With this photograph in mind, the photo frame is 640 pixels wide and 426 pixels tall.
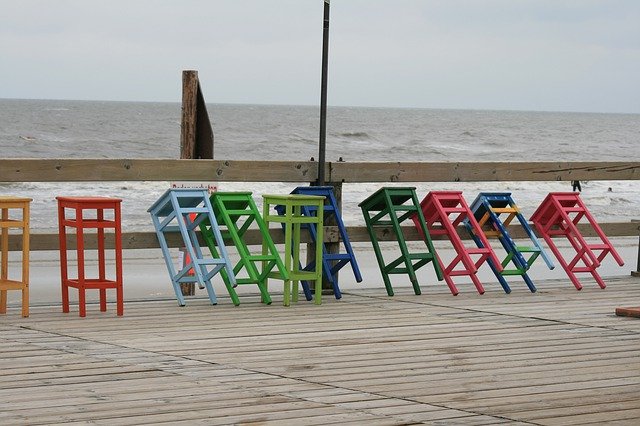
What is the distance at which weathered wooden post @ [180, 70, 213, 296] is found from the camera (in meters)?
7.73

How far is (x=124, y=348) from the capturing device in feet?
16.6

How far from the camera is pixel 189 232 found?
6.74 meters

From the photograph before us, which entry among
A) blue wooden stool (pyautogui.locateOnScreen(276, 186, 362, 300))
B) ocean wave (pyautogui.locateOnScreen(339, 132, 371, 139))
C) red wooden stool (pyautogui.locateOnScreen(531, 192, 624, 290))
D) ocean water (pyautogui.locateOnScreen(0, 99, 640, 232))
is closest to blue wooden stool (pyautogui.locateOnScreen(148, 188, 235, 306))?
blue wooden stool (pyautogui.locateOnScreen(276, 186, 362, 300))

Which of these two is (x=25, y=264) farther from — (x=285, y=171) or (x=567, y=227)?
(x=567, y=227)

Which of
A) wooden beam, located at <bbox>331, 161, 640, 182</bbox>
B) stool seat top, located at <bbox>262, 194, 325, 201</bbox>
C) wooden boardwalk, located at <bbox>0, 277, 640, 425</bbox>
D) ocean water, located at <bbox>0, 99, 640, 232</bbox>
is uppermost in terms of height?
wooden beam, located at <bbox>331, 161, 640, 182</bbox>

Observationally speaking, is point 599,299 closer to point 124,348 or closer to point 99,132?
point 124,348

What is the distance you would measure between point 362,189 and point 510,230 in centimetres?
1552

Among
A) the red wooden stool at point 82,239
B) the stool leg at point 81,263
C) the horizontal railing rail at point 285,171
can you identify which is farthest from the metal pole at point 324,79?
the stool leg at point 81,263

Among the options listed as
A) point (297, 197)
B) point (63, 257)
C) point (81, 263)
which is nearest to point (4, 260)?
point (63, 257)

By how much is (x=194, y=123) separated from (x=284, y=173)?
1.16 m

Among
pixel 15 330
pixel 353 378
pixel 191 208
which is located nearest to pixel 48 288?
pixel 191 208

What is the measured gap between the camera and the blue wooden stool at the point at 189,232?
6449mm

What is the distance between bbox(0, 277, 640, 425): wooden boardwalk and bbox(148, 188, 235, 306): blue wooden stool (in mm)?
173

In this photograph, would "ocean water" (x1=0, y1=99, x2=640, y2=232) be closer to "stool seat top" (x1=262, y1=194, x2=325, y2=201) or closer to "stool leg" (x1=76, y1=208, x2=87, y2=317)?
"stool seat top" (x1=262, y1=194, x2=325, y2=201)
